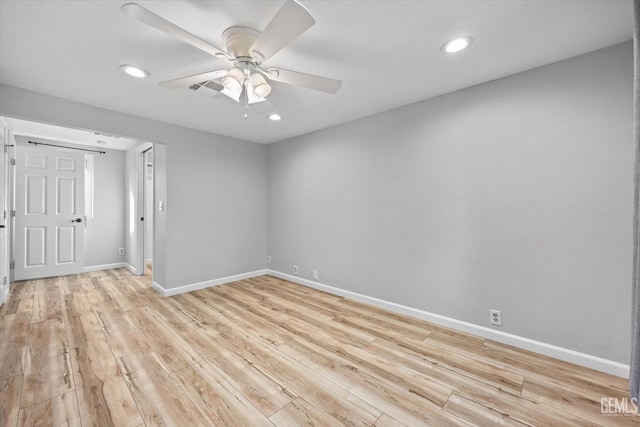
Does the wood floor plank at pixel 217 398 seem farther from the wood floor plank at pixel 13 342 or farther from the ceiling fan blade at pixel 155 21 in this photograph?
the ceiling fan blade at pixel 155 21

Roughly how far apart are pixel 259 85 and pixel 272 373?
6.74ft

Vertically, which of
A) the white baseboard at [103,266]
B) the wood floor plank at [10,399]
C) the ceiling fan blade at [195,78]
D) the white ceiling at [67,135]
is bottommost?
the wood floor plank at [10,399]

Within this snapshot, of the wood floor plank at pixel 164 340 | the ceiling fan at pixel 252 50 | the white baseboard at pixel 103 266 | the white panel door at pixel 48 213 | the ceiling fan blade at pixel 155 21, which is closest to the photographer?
the ceiling fan blade at pixel 155 21

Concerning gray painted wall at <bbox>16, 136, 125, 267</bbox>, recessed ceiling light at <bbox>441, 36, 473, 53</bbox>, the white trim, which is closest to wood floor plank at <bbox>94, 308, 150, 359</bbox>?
the white trim

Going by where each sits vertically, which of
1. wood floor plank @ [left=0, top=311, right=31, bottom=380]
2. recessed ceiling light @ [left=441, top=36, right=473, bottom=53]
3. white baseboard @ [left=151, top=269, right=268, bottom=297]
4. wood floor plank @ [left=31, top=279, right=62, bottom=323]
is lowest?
wood floor plank @ [left=0, top=311, right=31, bottom=380]

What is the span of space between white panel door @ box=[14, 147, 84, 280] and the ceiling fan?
4.28 meters

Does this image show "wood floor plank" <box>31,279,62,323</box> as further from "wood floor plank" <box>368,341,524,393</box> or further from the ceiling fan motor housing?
"wood floor plank" <box>368,341,524,393</box>

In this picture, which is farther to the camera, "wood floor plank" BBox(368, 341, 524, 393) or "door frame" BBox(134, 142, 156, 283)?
"door frame" BBox(134, 142, 156, 283)

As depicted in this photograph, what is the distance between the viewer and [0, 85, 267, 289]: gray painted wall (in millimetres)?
3205

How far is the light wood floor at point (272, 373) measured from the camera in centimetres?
147

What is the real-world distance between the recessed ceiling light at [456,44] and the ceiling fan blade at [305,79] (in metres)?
0.83

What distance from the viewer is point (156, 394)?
163 centimetres

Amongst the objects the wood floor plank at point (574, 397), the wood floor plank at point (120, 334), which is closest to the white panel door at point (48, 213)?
the wood floor plank at point (120, 334)

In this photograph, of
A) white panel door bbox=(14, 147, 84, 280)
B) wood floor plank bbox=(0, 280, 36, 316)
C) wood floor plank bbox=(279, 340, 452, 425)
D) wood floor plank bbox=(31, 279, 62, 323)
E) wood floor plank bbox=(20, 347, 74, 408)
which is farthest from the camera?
white panel door bbox=(14, 147, 84, 280)
